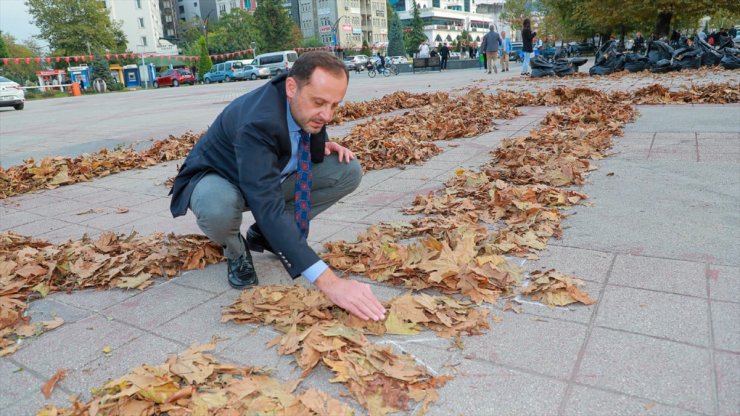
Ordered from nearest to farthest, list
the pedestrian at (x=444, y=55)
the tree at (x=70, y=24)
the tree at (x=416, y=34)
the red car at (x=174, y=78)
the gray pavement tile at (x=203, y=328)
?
the gray pavement tile at (x=203, y=328) < the pedestrian at (x=444, y=55) < the red car at (x=174, y=78) < the tree at (x=70, y=24) < the tree at (x=416, y=34)

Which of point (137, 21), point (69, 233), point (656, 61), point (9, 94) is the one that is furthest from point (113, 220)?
point (137, 21)

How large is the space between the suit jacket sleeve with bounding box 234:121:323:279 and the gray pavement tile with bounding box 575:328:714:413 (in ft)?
4.10

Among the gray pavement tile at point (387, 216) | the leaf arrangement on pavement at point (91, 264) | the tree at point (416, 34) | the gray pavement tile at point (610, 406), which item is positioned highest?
the tree at point (416, 34)

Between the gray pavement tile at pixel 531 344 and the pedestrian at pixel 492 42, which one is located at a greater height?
the pedestrian at pixel 492 42

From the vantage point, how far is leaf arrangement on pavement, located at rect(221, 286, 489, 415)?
6.84ft

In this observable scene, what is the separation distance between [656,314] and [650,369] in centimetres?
49

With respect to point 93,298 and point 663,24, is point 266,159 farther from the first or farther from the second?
point 663,24

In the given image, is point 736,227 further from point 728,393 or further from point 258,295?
point 258,295

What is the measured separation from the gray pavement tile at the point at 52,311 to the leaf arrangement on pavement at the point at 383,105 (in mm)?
7682

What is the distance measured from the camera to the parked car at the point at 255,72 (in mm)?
42344

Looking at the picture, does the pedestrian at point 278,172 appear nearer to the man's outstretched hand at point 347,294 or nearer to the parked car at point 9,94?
the man's outstretched hand at point 347,294

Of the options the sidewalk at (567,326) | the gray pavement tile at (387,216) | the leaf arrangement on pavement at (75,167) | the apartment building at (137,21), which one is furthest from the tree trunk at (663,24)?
the apartment building at (137,21)

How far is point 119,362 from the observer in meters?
2.43

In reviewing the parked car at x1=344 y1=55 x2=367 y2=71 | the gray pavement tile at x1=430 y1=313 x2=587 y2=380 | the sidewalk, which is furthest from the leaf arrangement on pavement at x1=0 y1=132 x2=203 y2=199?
the parked car at x1=344 y1=55 x2=367 y2=71
